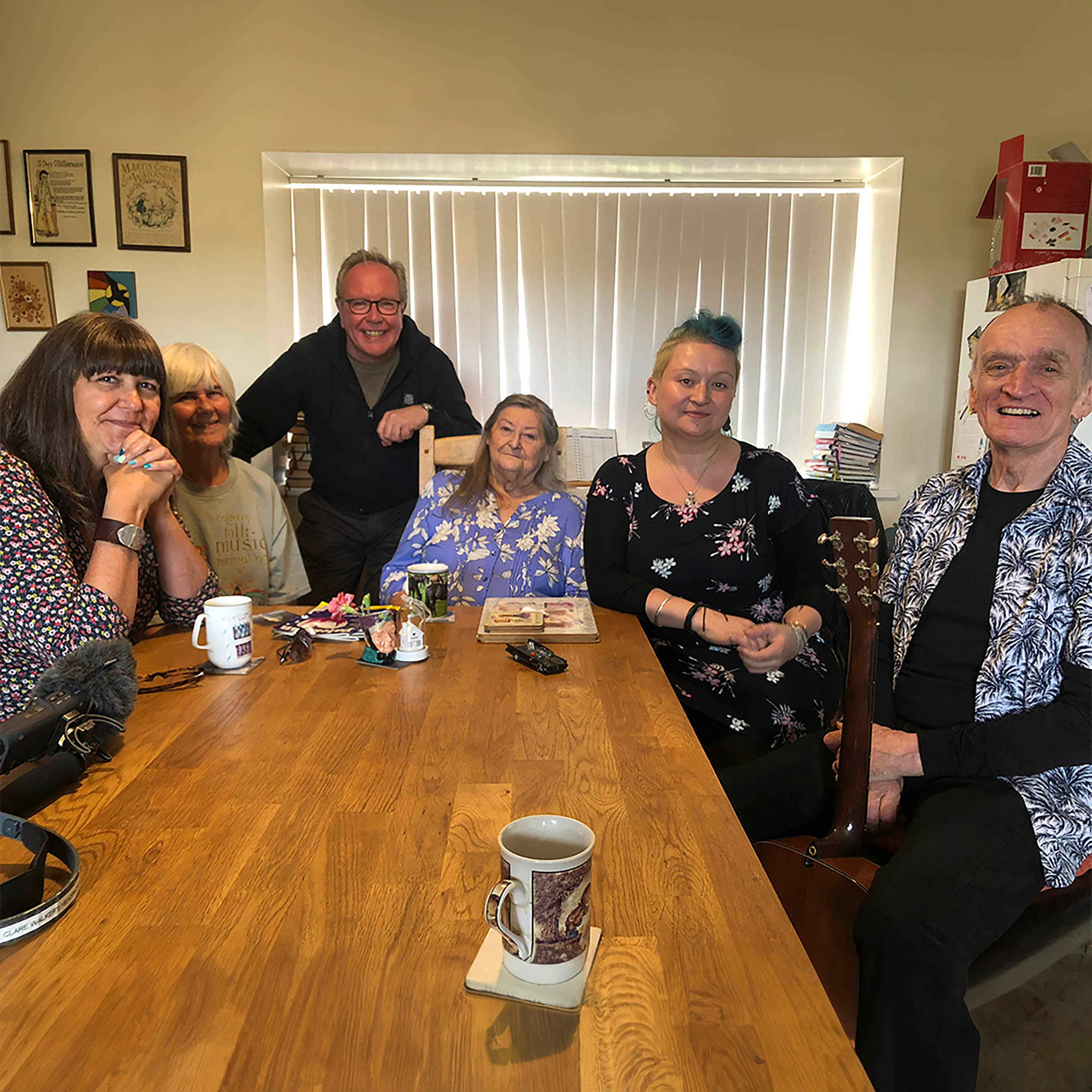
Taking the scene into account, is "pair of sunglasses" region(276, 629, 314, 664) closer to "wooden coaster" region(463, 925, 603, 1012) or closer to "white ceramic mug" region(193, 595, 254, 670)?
"white ceramic mug" region(193, 595, 254, 670)

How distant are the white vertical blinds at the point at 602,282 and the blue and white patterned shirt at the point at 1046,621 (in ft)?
8.11

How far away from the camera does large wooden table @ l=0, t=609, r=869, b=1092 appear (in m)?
0.59

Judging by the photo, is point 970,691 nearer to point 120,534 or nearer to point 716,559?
point 716,559

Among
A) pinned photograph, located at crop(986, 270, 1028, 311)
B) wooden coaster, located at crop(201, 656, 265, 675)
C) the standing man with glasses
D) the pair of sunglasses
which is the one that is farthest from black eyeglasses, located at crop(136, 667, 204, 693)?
pinned photograph, located at crop(986, 270, 1028, 311)

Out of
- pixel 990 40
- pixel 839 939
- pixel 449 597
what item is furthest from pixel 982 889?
pixel 990 40

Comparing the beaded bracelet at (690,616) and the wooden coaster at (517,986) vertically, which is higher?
the wooden coaster at (517,986)

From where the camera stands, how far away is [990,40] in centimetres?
332

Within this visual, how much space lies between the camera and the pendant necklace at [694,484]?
2031 millimetres

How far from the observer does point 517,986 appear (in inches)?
26.0

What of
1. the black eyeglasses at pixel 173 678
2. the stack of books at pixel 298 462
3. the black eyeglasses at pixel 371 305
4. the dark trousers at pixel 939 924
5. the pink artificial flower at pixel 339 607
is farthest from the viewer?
the stack of books at pixel 298 462

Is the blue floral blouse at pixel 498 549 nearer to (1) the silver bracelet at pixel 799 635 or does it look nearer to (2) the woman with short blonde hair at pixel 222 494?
(2) the woman with short blonde hair at pixel 222 494

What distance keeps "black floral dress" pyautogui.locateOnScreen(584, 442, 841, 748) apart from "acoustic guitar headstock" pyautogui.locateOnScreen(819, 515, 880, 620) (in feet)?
1.77

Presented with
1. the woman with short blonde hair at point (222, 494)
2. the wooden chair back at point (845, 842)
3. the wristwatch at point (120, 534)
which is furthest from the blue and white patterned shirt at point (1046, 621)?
the woman with short blonde hair at point (222, 494)

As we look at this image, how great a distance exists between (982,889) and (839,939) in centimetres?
22
